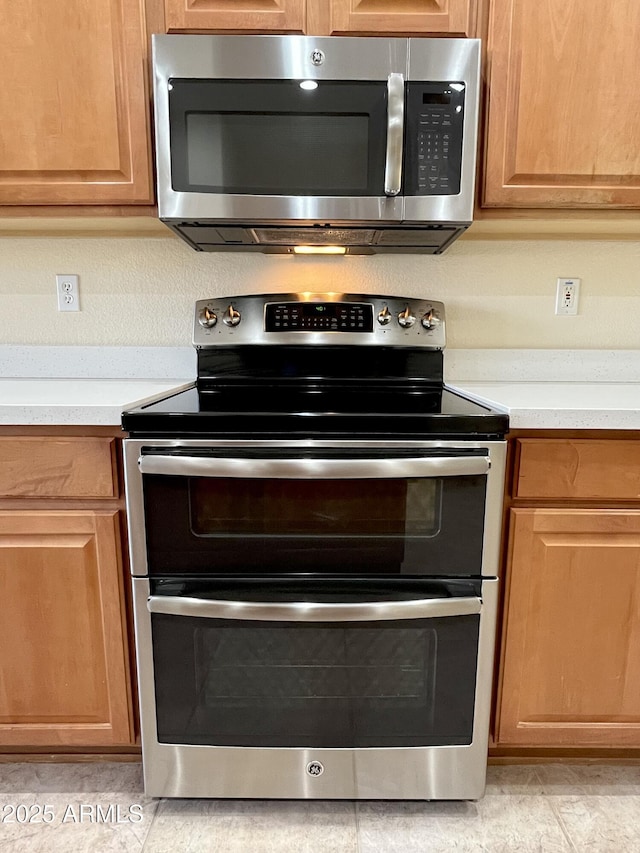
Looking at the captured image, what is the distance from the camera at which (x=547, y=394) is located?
1.26 meters

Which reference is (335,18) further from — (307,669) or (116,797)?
(116,797)

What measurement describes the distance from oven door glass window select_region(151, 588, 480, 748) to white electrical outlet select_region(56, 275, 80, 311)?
0.99 m

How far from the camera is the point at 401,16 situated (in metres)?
1.13

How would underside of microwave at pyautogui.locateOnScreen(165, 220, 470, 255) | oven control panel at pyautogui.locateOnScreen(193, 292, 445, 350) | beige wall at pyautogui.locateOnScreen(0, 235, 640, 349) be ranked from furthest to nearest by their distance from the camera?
1. beige wall at pyautogui.locateOnScreen(0, 235, 640, 349)
2. oven control panel at pyautogui.locateOnScreen(193, 292, 445, 350)
3. underside of microwave at pyautogui.locateOnScreen(165, 220, 470, 255)

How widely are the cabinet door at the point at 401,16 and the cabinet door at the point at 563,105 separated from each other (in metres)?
0.08

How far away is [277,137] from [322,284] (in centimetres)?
45

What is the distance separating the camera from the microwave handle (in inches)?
43.7

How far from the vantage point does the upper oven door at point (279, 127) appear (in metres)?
1.11

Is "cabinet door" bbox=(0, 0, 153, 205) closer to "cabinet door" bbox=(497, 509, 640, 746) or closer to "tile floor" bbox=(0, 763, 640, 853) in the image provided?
"cabinet door" bbox=(497, 509, 640, 746)

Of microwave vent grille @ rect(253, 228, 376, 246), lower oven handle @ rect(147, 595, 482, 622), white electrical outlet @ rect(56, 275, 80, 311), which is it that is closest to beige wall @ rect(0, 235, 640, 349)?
white electrical outlet @ rect(56, 275, 80, 311)

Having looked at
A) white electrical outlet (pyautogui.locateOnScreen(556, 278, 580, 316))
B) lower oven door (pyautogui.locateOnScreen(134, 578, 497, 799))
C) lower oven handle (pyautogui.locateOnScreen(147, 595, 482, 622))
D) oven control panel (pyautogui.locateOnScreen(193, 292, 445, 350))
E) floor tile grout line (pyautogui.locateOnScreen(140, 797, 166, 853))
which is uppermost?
white electrical outlet (pyautogui.locateOnScreen(556, 278, 580, 316))

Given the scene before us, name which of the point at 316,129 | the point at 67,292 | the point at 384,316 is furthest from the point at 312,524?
the point at 67,292

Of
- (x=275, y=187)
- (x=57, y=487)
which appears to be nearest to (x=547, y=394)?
(x=275, y=187)

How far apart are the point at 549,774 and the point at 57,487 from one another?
1.33 metres
